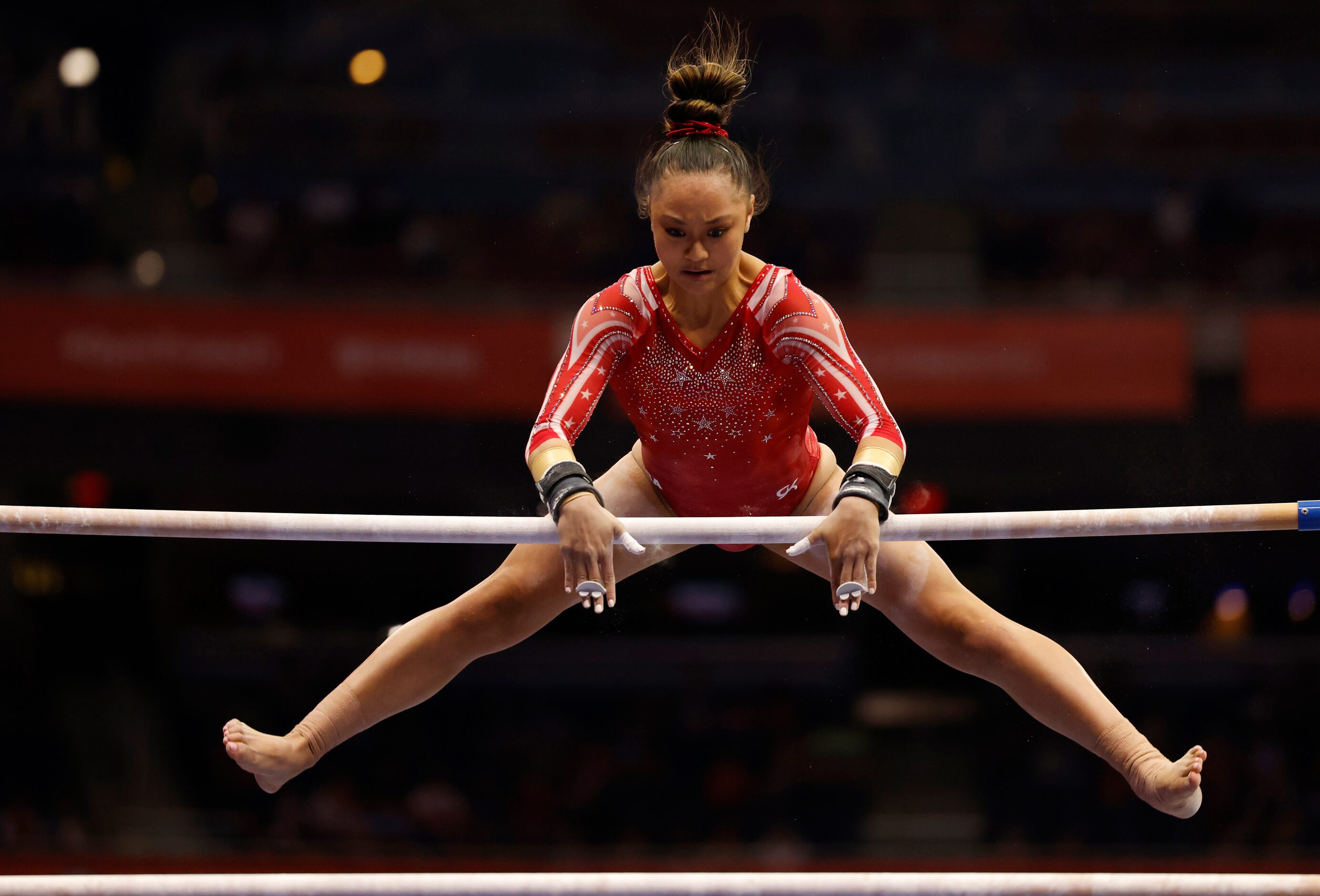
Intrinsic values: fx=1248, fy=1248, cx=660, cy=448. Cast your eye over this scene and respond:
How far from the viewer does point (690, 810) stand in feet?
23.0

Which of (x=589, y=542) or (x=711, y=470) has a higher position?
(x=711, y=470)

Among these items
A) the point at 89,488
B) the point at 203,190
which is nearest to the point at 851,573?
the point at 89,488

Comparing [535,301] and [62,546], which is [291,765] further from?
[62,546]

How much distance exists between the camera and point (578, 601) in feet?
8.72

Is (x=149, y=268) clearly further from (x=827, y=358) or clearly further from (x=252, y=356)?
(x=827, y=358)

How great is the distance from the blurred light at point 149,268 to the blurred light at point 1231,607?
5.97m

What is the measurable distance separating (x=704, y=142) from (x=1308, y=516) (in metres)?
1.38

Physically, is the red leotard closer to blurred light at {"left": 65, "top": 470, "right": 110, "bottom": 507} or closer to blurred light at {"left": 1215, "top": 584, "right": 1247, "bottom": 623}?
blurred light at {"left": 1215, "top": 584, "right": 1247, "bottom": 623}

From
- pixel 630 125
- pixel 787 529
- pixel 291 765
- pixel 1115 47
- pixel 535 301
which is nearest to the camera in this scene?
pixel 787 529

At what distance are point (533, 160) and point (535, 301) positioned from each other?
4.98 ft

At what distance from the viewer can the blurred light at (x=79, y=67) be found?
26.6 feet

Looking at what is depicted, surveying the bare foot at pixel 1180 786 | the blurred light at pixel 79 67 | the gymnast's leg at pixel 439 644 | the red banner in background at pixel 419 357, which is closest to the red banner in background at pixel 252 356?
the red banner in background at pixel 419 357

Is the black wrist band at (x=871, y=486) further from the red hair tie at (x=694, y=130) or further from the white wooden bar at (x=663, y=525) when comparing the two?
the red hair tie at (x=694, y=130)

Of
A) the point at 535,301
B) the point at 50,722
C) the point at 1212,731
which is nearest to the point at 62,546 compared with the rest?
the point at 50,722
